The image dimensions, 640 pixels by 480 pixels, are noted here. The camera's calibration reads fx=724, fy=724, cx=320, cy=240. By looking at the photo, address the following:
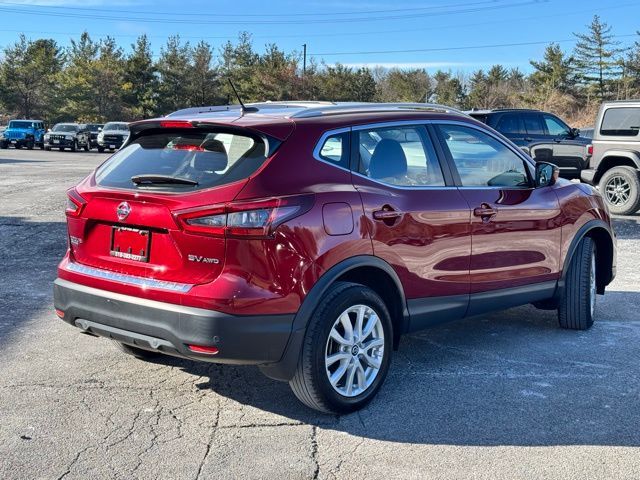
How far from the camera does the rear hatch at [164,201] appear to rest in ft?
12.3

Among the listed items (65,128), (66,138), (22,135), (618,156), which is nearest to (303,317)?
(618,156)

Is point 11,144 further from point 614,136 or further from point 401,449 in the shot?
point 401,449

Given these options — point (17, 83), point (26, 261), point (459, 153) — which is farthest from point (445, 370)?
point (17, 83)

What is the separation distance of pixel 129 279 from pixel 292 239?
3.13 ft

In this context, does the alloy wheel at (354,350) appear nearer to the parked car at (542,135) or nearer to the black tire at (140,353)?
the black tire at (140,353)

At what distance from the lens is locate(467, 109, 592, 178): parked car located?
1582cm

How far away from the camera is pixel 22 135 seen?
133 feet

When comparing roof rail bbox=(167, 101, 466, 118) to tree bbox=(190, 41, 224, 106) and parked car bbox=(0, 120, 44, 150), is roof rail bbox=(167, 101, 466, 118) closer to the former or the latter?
parked car bbox=(0, 120, 44, 150)

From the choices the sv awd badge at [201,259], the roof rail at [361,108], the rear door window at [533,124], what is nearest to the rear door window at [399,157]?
the roof rail at [361,108]

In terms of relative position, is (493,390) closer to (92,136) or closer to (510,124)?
(510,124)

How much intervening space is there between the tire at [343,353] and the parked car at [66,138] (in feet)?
127

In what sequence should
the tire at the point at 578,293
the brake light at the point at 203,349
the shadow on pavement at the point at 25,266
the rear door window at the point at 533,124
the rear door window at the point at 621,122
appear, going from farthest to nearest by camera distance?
the rear door window at the point at 533,124 → the rear door window at the point at 621,122 → the shadow on pavement at the point at 25,266 → the tire at the point at 578,293 → the brake light at the point at 203,349

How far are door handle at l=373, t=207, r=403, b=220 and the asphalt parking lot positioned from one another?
1.12 m

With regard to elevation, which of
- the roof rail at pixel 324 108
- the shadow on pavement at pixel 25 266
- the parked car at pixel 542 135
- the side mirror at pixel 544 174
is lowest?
the shadow on pavement at pixel 25 266
